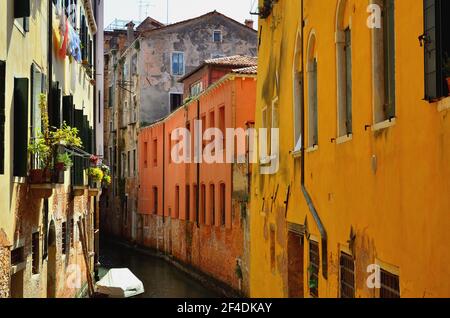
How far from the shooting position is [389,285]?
7.64 m

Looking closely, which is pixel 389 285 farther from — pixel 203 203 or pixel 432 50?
pixel 203 203

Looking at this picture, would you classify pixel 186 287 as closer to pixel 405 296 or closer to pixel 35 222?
pixel 35 222

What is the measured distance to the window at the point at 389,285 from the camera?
7.39m

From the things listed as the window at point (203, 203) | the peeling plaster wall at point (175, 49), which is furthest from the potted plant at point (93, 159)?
the peeling plaster wall at point (175, 49)

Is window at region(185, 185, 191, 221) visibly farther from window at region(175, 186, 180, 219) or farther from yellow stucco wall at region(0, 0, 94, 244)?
yellow stucco wall at region(0, 0, 94, 244)

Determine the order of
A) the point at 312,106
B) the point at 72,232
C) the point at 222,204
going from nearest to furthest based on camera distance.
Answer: the point at 312,106 → the point at 72,232 → the point at 222,204

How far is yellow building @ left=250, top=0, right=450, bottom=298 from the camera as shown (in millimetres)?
6259

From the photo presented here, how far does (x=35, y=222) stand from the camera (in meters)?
11.8

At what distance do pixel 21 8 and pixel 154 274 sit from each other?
19801 millimetres

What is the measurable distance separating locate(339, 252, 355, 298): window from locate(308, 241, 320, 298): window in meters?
1.38

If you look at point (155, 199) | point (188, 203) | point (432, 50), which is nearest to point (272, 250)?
point (432, 50)

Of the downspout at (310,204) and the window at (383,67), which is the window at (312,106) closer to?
the downspout at (310,204)

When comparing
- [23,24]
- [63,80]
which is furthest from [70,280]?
[23,24]

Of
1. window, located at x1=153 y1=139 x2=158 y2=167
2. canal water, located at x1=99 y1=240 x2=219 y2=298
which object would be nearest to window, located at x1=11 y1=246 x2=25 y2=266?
canal water, located at x1=99 y1=240 x2=219 y2=298
